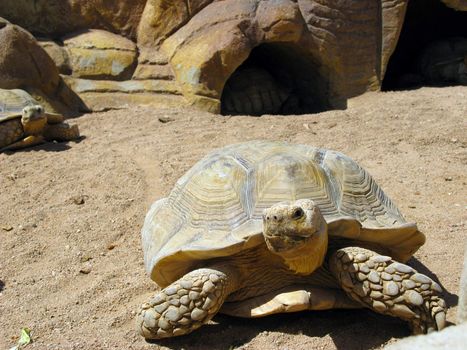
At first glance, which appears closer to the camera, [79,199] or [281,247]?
[281,247]

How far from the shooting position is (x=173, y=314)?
92.4 inches

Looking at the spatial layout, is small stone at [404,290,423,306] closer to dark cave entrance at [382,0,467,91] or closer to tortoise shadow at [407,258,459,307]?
tortoise shadow at [407,258,459,307]

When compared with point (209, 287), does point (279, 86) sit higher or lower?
lower

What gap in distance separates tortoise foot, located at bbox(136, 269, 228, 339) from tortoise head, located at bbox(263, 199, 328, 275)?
295mm

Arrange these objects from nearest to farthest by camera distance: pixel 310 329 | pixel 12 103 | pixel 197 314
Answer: pixel 197 314 → pixel 310 329 → pixel 12 103

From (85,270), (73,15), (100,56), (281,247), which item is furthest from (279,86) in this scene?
(281,247)

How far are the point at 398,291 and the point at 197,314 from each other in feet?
2.49

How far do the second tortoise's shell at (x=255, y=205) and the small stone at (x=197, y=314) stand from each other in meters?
0.21

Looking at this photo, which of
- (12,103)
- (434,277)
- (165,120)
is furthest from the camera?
(165,120)

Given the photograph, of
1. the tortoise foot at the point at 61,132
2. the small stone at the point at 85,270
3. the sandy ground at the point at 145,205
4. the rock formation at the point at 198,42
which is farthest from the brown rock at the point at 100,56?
the small stone at the point at 85,270

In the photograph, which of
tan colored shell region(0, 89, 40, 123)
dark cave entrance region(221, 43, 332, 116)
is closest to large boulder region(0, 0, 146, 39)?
dark cave entrance region(221, 43, 332, 116)

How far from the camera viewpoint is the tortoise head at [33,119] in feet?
18.8

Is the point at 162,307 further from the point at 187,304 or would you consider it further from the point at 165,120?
the point at 165,120

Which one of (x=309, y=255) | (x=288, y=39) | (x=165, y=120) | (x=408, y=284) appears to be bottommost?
(x=165, y=120)
